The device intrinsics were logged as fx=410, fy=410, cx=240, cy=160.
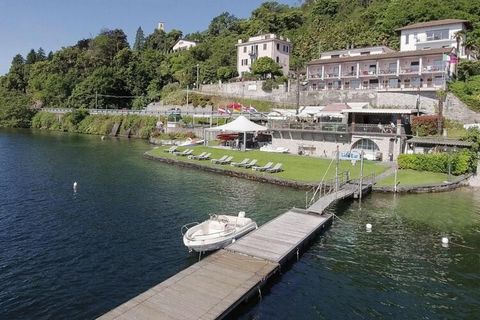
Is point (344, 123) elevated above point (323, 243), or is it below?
above

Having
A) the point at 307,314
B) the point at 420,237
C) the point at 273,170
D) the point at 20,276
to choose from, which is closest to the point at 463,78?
the point at 273,170

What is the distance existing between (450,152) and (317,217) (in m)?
25.2

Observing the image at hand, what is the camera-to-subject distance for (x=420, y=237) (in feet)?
92.0

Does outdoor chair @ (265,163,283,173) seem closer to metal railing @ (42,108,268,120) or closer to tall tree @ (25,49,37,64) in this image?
metal railing @ (42,108,268,120)

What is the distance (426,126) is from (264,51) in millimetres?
58032

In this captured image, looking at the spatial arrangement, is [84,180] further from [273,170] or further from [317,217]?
[317,217]

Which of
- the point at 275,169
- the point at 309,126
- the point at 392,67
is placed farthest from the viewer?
the point at 392,67

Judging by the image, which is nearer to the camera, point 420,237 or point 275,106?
point 420,237

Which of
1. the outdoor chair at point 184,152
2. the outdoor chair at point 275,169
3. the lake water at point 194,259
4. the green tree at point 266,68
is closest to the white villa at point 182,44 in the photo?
the green tree at point 266,68

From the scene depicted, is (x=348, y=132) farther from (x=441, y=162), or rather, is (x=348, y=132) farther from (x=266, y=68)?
(x=266, y=68)

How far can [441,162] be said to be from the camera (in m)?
→ 44.4

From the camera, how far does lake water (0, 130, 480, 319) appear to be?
18703mm

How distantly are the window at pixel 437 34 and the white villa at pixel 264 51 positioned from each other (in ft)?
117

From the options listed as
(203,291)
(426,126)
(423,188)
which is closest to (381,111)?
(426,126)
